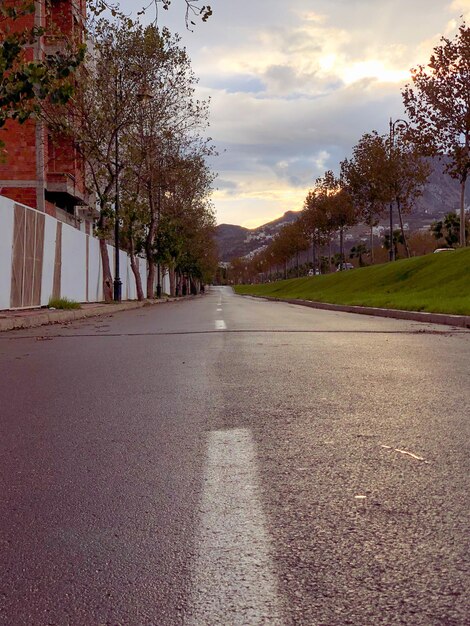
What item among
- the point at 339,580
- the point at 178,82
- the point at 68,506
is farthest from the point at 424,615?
the point at 178,82

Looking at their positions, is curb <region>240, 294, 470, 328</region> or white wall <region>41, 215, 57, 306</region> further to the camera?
white wall <region>41, 215, 57, 306</region>

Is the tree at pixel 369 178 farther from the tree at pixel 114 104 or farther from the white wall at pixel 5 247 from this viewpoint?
the white wall at pixel 5 247

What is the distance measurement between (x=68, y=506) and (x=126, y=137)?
95.0ft

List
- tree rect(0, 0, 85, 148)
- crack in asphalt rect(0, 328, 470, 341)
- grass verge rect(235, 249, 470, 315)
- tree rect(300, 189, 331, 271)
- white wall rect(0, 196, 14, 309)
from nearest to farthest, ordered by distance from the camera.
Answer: tree rect(0, 0, 85, 148)
crack in asphalt rect(0, 328, 470, 341)
white wall rect(0, 196, 14, 309)
grass verge rect(235, 249, 470, 315)
tree rect(300, 189, 331, 271)

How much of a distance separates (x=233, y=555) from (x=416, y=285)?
2544 cm

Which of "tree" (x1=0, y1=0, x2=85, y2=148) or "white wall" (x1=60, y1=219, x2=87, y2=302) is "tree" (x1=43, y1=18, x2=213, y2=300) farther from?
"tree" (x1=0, y1=0, x2=85, y2=148)

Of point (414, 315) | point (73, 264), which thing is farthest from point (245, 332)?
point (73, 264)

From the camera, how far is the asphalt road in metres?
1.86

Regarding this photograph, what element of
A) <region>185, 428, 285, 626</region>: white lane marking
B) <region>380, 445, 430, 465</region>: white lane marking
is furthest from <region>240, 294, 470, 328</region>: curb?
<region>185, 428, 285, 626</region>: white lane marking

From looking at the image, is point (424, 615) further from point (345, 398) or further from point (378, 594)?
point (345, 398)

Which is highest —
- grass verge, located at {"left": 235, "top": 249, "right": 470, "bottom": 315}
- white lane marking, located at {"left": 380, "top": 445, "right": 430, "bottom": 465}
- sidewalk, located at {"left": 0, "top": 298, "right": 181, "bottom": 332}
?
grass verge, located at {"left": 235, "top": 249, "right": 470, "bottom": 315}

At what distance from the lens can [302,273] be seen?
136m

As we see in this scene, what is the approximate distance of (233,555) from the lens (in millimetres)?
2168

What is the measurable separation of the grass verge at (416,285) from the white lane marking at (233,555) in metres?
12.2
